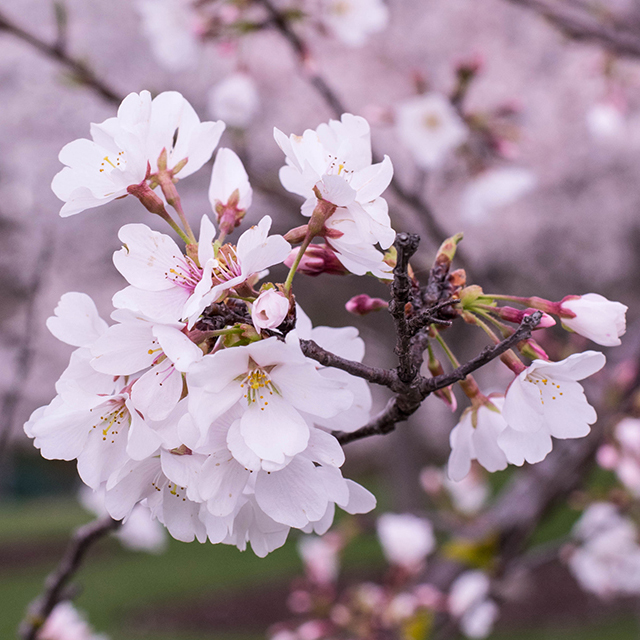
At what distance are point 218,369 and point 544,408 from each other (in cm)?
34

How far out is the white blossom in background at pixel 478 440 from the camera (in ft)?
2.32

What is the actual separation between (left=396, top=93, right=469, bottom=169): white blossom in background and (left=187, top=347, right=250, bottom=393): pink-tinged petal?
65.5 inches

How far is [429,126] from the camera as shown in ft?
7.21

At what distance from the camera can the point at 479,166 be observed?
2369mm

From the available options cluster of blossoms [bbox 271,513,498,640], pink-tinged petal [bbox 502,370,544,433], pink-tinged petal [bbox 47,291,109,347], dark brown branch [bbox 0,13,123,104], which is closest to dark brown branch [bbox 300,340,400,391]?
pink-tinged petal [bbox 502,370,544,433]

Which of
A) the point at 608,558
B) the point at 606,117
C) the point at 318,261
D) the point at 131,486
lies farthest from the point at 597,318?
the point at 606,117

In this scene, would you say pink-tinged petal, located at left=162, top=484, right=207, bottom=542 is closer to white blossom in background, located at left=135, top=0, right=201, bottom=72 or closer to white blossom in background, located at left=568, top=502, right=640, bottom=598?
white blossom in background, located at left=135, top=0, right=201, bottom=72

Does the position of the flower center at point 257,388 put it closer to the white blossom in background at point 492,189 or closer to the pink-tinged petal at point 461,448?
the pink-tinged petal at point 461,448

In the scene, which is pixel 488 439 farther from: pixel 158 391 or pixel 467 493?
pixel 467 493

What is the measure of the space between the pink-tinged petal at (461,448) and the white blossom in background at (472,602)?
1.30 meters

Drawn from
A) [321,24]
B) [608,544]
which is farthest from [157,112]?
[608,544]

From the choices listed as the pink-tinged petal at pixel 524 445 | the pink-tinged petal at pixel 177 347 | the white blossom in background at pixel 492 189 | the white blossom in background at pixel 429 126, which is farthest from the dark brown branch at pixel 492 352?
the white blossom in background at pixel 492 189

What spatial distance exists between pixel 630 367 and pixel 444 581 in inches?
36.9

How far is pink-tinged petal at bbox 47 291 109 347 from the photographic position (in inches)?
25.5
